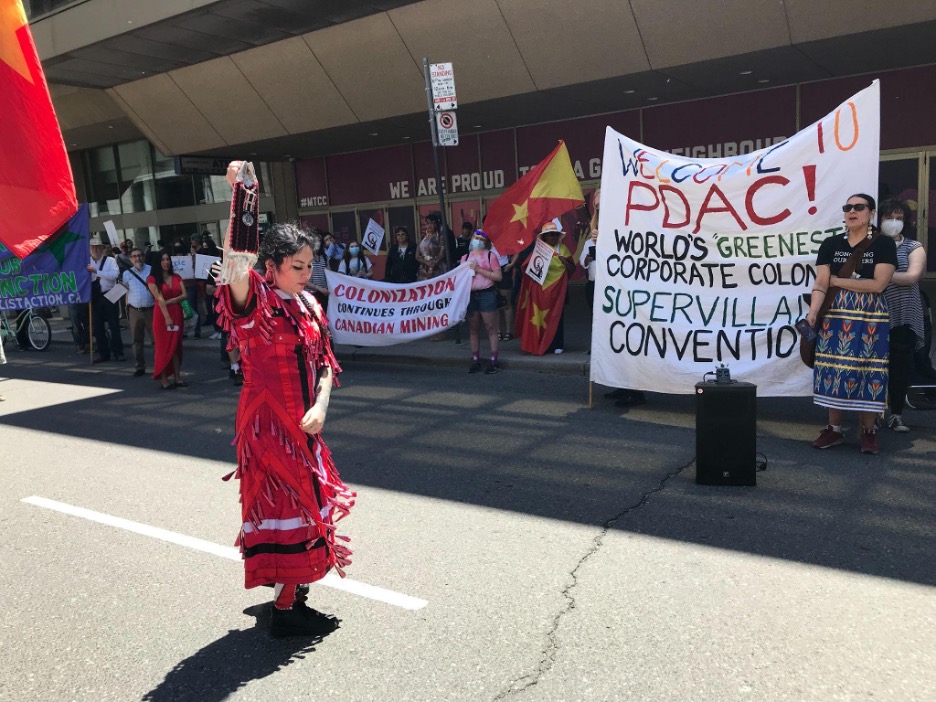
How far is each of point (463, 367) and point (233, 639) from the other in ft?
24.5

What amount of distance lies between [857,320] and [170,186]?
76.7ft

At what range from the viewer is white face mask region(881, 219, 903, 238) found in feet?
21.5

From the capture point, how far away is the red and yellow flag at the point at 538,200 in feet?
31.9

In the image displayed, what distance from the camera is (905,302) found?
6.58m

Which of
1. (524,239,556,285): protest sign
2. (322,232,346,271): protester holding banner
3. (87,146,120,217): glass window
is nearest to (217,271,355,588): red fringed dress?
(524,239,556,285): protest sign

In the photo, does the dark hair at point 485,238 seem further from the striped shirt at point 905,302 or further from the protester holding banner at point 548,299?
the striped shirt at point 905,302

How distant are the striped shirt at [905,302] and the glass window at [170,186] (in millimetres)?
21689

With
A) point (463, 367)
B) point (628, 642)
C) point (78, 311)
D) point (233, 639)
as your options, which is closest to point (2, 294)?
point (78, 311)

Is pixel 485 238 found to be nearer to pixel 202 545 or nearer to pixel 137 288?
pixel 137 288

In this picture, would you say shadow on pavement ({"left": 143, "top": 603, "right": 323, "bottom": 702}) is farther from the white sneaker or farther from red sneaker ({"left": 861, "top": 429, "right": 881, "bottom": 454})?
the white sneaker

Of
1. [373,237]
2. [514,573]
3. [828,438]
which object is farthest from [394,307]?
[514,573]

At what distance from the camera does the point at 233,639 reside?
369 centimetres

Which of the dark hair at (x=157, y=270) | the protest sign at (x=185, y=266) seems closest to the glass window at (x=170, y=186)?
the protest sign at (x=185, y=266)

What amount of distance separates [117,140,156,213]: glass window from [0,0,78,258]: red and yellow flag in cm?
2472
